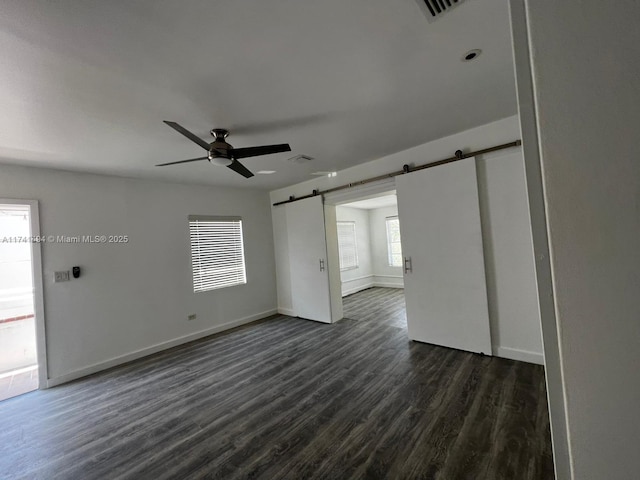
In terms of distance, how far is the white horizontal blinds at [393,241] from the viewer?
7.68 meters

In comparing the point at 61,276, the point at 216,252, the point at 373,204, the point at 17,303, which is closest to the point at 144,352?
the point at 61,276

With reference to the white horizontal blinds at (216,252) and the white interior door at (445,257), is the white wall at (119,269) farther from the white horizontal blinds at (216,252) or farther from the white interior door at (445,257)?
the white interior door at (445,257)

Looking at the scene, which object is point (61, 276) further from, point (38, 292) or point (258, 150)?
point (258, 150)

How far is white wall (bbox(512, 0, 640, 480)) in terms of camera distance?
20.2 inches

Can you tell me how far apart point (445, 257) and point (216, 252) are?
12.3 ft

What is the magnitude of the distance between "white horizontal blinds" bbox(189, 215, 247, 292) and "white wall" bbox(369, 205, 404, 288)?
4.24 m

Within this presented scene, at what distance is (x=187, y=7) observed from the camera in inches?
52.4

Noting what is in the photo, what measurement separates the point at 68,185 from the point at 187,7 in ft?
11.0

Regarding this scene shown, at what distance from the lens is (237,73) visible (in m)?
1.84

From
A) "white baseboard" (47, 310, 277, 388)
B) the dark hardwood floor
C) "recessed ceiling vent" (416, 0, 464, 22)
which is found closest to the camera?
"recessed ceiling vent" (416, 0, 464, 22)

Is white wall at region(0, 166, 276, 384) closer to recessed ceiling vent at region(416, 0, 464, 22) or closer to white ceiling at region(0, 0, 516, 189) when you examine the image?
white ceiling at region(0, 0, 516, 189)

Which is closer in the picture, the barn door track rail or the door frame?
the barn door track rail

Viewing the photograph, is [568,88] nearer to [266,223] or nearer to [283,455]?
[283,455]

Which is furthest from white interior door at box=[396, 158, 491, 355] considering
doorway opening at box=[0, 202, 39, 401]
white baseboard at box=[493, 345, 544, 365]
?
doorway opening at box=[0, 202, 39, 401]
